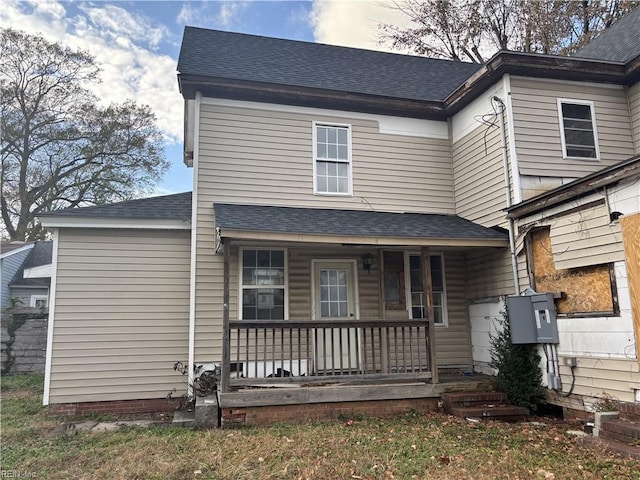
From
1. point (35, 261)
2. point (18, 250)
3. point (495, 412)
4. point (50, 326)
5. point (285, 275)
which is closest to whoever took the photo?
point (495, 412)

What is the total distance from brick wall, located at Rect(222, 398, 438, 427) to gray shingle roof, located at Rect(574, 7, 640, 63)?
692cm

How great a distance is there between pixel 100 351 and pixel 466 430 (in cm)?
567

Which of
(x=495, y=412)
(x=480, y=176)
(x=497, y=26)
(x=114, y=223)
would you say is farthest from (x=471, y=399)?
(x=497, y=26)

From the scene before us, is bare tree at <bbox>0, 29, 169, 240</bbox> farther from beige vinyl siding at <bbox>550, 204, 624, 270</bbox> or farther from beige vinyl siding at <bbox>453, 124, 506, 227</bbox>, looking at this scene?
beige vinyl siding at <bbox>550, 204, 624, 270</bbox>

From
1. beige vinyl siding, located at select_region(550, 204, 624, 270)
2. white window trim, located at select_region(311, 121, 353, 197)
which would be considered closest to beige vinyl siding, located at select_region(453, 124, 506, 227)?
beige vinyl siding, located at select_region(550, 204, 624, 270)

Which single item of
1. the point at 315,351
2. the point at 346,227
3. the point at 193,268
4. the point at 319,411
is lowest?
the point at 319,411

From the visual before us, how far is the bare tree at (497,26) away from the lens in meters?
16.4

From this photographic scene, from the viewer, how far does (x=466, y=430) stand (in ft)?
18.0

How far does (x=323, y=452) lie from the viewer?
4.67m

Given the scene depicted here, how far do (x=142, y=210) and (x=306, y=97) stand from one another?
11.9ft

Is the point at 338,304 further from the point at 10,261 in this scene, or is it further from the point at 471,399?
the point at 10,261

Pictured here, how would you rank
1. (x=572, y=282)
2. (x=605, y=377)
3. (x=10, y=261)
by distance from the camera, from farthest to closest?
(x=10, y=261) < (x=572, y=282) < (x=605, y=377)

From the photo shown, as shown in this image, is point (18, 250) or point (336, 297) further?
point (18, 250)

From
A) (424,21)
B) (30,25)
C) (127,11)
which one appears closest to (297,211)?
(127,11)
